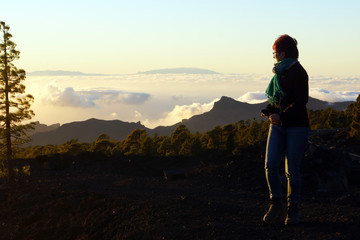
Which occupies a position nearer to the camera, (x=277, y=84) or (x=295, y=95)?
(x=295, y=95)

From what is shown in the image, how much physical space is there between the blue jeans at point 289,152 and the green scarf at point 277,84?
48cm

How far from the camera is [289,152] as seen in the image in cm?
616

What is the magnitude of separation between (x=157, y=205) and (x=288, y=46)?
5222 millimetres

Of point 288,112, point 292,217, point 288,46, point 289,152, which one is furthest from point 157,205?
point 288,46

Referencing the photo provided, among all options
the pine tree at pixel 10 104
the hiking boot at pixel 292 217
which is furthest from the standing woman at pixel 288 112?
the pine tree at pixel 10 104

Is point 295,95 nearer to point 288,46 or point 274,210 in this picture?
point 288,46

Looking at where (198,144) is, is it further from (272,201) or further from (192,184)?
(272,201)

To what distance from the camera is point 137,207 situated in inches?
385

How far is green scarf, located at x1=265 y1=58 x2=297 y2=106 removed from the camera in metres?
6.09

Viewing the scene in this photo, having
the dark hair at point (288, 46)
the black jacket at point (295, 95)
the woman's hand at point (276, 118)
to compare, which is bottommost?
the woman's hand at point (276, 118)

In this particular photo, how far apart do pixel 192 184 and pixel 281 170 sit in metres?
3.64

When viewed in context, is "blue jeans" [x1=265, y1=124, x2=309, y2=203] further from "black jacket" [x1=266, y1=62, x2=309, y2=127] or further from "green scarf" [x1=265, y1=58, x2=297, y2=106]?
"green scarf" [x1=265, y1=58, x2=297, y2=106]

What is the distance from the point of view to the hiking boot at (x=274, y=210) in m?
6.71

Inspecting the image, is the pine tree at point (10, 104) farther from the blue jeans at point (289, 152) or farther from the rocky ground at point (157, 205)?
the blue jeans at point (289, 152)
